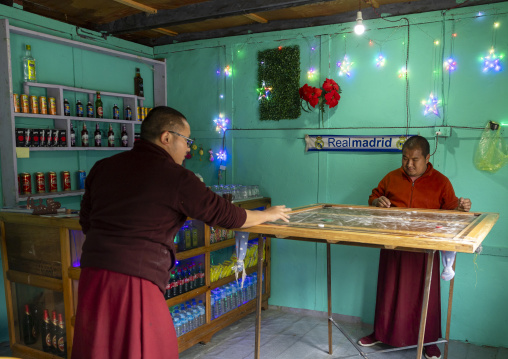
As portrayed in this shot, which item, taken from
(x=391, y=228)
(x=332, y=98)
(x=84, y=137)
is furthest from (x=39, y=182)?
(x=391, y=228)

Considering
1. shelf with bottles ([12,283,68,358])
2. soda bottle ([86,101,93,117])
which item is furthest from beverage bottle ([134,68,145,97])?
shelf with bottles ([12,283,68,358])

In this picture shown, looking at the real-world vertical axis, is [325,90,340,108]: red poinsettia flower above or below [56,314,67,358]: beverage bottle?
above

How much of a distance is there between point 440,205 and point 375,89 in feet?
4.35

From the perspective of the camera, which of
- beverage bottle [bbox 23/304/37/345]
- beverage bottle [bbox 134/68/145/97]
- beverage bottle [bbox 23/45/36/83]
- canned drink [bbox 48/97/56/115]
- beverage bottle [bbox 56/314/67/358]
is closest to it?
beverage bottle [bbox 56/314/67/358]

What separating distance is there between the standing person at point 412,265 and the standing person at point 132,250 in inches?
78.4

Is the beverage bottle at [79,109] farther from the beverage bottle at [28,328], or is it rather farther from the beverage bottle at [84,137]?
the beverage bottle at [28,328]

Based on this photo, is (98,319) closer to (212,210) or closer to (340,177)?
(212,210)

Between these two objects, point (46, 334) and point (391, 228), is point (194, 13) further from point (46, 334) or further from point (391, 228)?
point (46, 334)

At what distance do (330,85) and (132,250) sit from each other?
2.89 m

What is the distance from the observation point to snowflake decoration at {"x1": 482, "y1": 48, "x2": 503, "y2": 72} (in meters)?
3.65

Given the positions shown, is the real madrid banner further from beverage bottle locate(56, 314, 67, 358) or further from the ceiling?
beverage bottle locate(56, 314, 67, 358)

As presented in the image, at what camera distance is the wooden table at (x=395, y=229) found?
82.9 inches

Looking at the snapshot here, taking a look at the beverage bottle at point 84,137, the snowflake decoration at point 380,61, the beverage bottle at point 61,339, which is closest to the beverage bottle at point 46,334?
the beverage bottle at point 61,339

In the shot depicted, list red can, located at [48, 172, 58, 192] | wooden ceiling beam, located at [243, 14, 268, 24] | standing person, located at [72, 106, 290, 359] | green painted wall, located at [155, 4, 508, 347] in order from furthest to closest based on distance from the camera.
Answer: wooden ceiling beam, located at [243, 14, 268, 24]
red can, located at [48, 172, 58, 192]
green painted wall, located at [155, 4, 508, 347]
standing person, located at [72, 106, 290, 359]
